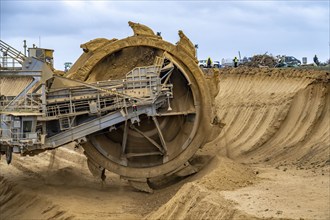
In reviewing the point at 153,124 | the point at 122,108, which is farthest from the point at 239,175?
the point at 122,108

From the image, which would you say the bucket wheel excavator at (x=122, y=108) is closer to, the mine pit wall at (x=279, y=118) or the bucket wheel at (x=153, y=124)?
the bucket wheel at (x=153, y=124)

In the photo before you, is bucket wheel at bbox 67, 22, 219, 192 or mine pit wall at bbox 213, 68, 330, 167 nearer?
bucket wheel at bbox 67, 22, 219, 192

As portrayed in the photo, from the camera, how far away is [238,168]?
16375 mm

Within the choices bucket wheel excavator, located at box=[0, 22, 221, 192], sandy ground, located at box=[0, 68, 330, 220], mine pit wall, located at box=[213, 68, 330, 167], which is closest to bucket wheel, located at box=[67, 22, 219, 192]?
bucket wheel excavator, located at box=[0, 22, 221, 192]

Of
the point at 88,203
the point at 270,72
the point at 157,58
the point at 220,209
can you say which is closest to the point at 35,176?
the point at 88,203

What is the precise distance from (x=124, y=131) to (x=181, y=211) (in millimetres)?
4865

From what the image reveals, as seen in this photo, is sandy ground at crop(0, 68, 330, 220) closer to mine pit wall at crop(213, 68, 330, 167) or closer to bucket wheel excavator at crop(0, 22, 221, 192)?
mine pit wall at crop(213, 68, 330, 167)

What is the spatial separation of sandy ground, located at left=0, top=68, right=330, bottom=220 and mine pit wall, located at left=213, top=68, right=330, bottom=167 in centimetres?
4

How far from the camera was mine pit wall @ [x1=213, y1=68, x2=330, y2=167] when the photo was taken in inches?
753

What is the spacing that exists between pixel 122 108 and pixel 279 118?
7286 millimetres

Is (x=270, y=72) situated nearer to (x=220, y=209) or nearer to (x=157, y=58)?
(x=157, y=58)

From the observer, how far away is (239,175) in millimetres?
15484

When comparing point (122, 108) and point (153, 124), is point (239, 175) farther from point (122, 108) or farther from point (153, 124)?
point (122, 108)

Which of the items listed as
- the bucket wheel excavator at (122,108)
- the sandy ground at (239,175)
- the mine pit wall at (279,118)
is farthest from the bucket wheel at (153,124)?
the mine pit wall at (279,118)
